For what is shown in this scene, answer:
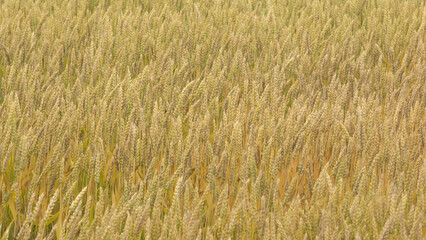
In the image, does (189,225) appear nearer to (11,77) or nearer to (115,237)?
(115,237)

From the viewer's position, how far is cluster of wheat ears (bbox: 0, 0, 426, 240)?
1176mm

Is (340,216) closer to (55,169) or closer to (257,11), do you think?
(55,169)

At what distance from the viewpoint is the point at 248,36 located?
2.89m

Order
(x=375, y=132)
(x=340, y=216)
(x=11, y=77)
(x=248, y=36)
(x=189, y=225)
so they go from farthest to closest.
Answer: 1. (x=248, y=36)
2. (x=11, y=77)
3. (x=375, y=132)
4. (x=340, y=216)
5. (x=189, y=225)

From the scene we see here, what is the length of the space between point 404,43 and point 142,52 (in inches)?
57.5

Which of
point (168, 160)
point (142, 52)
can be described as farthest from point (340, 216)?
point (142, 52)

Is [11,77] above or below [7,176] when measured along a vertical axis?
above

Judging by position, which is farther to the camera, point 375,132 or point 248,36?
point 248,36

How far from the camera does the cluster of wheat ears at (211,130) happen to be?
1176 mm

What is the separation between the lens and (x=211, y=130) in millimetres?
2049

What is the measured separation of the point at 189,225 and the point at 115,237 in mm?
142

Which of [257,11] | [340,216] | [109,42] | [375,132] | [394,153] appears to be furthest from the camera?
[257,11]

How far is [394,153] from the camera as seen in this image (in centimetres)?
143

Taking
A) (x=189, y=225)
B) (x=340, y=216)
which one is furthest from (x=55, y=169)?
(x=340, y=216)
